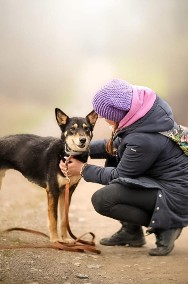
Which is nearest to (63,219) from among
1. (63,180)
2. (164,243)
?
(63,180)

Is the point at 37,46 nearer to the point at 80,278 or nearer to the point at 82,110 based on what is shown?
the point at 82,110

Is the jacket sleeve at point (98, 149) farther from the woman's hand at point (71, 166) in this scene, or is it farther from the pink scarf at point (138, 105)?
the pink scarf at point (138, 105)

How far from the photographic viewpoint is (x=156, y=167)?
2363 millimetres

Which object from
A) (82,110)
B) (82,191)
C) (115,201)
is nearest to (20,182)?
(82,191)

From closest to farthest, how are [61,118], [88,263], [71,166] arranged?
1. [88,263]
2. [71,166]
3. [61,118]

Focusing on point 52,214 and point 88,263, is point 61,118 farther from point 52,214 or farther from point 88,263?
point 88,263

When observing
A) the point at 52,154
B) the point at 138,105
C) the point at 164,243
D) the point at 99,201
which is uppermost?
the point at 138,105

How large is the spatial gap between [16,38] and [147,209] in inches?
67.6

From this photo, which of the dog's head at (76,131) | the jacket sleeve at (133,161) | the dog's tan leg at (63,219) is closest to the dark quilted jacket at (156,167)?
the jacket sleeve at (133,161)

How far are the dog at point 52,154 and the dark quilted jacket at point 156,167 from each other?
0.63 feet

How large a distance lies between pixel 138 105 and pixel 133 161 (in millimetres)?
240

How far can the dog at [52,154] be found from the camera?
253cm

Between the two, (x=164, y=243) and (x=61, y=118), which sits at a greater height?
(x=61, y=118)

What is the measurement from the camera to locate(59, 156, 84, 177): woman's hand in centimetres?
246
